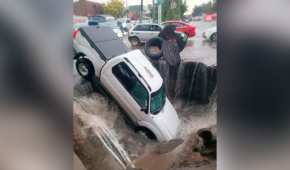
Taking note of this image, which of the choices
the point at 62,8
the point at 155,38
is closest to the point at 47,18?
the point at 62,8

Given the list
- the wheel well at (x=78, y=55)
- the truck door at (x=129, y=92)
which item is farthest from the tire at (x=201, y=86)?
the wheel well at (x=78, y=55)

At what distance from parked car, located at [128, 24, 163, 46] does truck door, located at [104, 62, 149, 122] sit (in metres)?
0.22

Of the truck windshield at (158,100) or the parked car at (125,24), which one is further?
the parked car at (125,24)

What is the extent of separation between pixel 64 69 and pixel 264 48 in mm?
1643

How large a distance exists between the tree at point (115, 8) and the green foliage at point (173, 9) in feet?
1.24

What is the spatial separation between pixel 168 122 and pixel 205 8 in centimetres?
98

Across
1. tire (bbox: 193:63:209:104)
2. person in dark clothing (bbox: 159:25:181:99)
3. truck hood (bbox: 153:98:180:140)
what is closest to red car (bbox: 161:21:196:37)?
person in dark clothing (bbox: 159:25:181:99)

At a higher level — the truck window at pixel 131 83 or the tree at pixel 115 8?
the tree at pixel 115 8

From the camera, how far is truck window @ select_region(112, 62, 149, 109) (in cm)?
304

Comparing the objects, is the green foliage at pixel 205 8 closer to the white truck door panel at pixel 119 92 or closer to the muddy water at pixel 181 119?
the muddy water at pixel 181 119

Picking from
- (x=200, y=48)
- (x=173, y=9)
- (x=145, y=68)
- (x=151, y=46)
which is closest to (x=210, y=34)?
(x=200, y=48)

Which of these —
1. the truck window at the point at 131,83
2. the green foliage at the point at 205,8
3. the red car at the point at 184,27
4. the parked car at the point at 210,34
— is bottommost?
the truck window at the point at 131,83

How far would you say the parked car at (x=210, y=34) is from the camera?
9.78 feet

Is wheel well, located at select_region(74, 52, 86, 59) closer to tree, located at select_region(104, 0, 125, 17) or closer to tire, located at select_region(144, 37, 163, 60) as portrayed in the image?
tree, located at select_region(104, 0, 125, 17)
